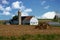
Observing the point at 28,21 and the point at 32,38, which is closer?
the point at 32,38

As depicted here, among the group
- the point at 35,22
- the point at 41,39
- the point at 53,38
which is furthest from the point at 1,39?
the point at 35,22

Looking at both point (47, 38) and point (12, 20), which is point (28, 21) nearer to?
point (12, 20)

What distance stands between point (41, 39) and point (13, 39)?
308cm

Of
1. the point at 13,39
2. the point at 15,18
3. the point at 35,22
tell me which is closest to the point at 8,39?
the point at 13,39

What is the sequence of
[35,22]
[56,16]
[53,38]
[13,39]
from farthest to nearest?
[56,16], [35,22], [53,38], [13,39]

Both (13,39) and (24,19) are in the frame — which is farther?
(24,19)

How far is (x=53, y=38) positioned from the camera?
796 inches

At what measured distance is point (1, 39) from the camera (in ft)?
64.1

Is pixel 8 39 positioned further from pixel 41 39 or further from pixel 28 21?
pixel 28 21

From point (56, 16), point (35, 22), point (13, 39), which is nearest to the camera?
point (13, 39)

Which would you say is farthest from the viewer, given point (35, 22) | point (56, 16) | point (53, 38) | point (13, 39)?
point (56, 16)

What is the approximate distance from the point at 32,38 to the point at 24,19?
66372 millimetres

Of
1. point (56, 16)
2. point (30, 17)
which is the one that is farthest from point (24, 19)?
point (56, 16)

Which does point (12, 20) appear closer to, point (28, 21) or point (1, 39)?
point (28, 21)
